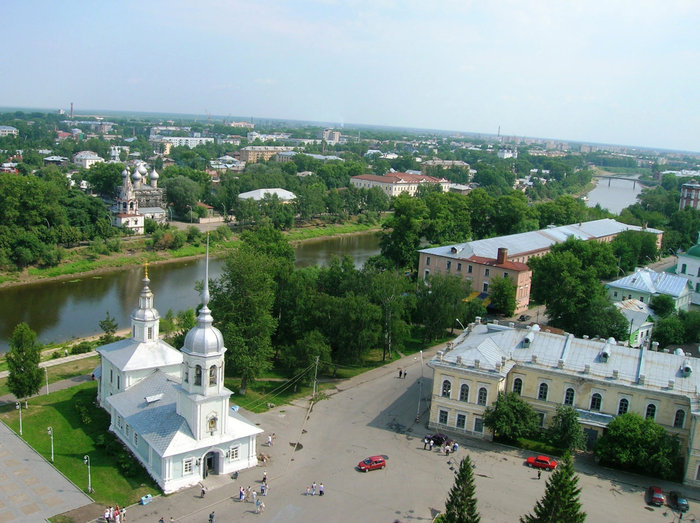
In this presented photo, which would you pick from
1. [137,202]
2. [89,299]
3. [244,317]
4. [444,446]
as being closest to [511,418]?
[444,446]

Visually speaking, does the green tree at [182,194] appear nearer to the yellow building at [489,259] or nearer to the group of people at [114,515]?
the yellow building at [489,259]

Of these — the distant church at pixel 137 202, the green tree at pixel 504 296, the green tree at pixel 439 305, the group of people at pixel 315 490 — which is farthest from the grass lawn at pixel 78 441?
the distant church at pixel 137 202

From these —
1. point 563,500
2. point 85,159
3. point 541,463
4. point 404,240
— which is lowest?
Answer: point 541,463

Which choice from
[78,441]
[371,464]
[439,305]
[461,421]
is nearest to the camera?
[371,464]

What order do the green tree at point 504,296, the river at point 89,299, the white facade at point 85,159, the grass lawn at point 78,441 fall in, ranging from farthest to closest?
the white facade at point 85,159
the green tree at point 504,296
the river at point 89,299
the grass lawn at point 78,441

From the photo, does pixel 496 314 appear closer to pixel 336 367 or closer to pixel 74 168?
pixel 336 367

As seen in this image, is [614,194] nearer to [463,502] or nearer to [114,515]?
[463,502]
